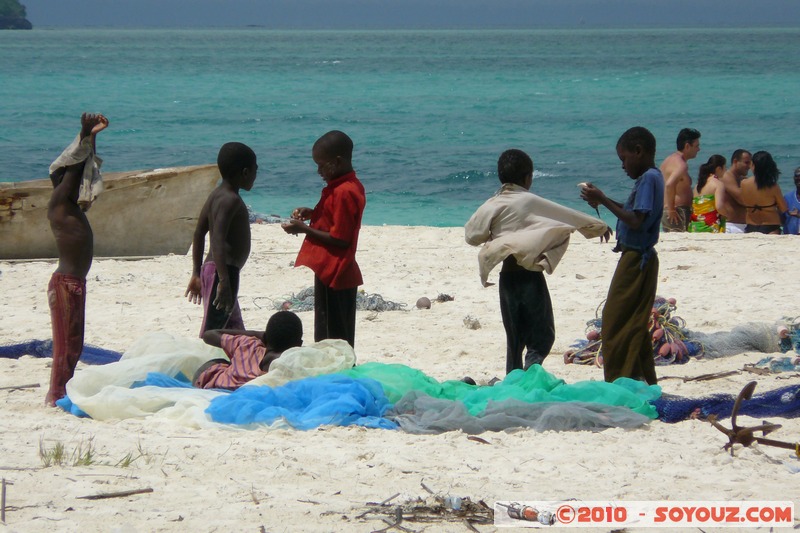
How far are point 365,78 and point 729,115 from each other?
26334mm

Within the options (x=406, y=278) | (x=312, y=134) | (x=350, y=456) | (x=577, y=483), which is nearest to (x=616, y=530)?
(x=577, y=483)

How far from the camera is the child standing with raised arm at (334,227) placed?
19.5 ft

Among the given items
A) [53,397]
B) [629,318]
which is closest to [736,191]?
[629,318]

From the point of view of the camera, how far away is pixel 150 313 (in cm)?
868

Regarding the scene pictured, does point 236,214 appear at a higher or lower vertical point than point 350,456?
higher

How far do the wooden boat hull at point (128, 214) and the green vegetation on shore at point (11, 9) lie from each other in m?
175

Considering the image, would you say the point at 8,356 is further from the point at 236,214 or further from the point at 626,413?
the point at 626,413

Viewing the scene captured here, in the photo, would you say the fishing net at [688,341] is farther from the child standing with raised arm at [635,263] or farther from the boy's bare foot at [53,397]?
the boy's bare foot at [53,397]

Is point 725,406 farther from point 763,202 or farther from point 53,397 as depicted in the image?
point 763,202

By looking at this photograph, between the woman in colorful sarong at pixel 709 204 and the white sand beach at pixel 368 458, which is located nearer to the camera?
the white sand beach at pixel 368 458

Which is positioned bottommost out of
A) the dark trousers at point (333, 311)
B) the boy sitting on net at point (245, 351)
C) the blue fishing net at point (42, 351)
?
the blue fishing net at point (42, 351)

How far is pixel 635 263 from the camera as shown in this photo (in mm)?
5820

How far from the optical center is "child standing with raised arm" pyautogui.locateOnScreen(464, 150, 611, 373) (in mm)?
5980

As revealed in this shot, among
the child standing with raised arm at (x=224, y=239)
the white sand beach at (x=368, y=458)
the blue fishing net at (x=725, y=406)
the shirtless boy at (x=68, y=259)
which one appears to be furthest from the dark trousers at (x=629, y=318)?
the shirtless boy at (x=68, y=259)
